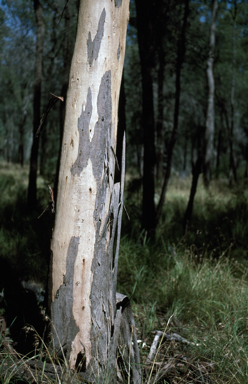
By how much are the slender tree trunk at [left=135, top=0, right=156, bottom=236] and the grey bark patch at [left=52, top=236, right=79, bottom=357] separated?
104 inches

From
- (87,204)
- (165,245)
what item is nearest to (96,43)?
(87,204)

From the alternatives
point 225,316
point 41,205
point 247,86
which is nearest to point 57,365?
point 225,316

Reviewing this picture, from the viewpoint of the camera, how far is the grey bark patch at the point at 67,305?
6.09 feet

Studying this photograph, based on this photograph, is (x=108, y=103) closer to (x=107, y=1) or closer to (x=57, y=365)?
(x=107, y=1)

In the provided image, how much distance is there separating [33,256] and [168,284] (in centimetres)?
167

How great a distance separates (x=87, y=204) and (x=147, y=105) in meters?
2.88

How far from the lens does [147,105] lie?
432 cm

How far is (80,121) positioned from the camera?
1.86m

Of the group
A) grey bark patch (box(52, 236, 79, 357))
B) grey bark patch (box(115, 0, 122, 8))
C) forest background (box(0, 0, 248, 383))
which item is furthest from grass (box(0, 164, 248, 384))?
grey bark patch (box(115, 0, 122, 8))

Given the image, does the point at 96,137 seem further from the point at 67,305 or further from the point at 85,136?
the point at 67,305

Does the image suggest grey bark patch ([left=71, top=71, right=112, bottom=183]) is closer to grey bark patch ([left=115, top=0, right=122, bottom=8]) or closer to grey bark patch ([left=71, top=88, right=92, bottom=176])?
grey bark patch ([left=71, top=88, right=92, bottom=176])

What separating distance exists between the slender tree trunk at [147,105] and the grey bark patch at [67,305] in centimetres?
263

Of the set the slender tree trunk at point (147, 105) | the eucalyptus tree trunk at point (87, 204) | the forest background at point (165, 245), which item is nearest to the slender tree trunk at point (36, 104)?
the forest background at point (165, 245)

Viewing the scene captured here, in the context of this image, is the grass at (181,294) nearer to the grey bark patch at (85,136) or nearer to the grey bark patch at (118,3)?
the grey bark patch at (85,136)
